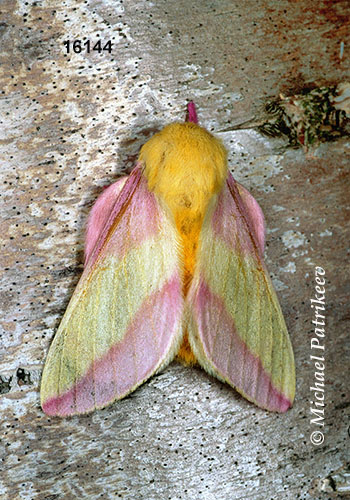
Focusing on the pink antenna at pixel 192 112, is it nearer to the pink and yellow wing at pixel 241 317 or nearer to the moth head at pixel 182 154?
the moth head at pixel 182 154

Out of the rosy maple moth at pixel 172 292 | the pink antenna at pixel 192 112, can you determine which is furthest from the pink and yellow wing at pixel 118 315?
the pink antenna at pixel 192 112

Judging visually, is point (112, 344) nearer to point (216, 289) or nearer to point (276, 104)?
point (216, 289)

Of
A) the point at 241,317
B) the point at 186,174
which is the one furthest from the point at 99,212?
the point at 241,317

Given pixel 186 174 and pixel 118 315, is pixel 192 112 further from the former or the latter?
pixel 118 315

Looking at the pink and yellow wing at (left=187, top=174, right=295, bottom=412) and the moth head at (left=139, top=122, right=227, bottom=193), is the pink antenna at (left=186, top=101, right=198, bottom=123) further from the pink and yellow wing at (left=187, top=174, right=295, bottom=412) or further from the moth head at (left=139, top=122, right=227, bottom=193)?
the pink and yellow wing at (left=187, top=174, right=295, bottom=412)

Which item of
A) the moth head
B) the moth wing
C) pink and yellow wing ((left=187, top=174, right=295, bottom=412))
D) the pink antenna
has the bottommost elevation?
pink and yellow wing ((left=187, top=174, right=295, bottom=412))

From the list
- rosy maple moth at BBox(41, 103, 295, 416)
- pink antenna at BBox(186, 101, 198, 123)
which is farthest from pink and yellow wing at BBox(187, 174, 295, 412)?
pink antenna at BBox(186, 101, 198, 123)

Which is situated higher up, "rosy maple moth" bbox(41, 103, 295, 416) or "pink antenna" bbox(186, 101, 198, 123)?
"pink antenna" bbox(186, 101, 198, 123)

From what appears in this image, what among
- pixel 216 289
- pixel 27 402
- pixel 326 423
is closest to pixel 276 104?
pixel 216 289

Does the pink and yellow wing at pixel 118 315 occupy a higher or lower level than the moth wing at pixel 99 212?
lower
